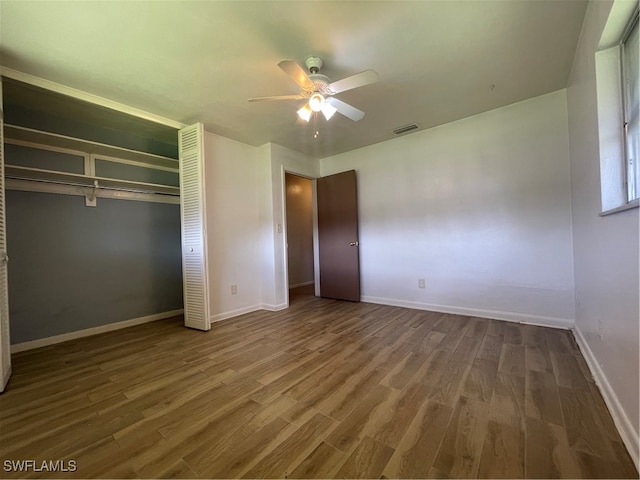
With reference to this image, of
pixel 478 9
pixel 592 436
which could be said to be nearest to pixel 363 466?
pixel 592 436

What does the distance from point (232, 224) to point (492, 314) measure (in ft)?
11.5

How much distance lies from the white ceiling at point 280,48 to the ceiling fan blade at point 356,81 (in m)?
0.28

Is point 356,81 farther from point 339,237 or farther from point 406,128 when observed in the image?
point 339,237

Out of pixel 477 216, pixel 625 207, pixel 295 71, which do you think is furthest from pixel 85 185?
pixel 477 216

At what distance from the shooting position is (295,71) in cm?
179

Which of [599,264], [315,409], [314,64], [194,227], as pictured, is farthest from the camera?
[194,227]

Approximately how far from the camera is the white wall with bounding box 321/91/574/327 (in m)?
2.74

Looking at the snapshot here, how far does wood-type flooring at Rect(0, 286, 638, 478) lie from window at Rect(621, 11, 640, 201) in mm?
1306

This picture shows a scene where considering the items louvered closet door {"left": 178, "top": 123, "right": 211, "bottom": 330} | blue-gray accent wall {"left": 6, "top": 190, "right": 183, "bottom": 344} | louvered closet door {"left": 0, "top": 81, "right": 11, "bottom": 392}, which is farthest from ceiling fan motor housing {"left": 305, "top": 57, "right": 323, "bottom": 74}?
blue-gray accent wall {"left": 6, "top": 190, "right": 183, "bottom": 344}

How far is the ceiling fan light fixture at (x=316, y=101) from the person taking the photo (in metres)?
2.08

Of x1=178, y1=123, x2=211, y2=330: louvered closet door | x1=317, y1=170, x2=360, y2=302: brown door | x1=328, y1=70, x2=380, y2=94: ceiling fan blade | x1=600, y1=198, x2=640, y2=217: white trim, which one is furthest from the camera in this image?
x1=317, y1=170, x2=360, y2=302: brown door

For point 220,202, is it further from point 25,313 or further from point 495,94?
point 495,94

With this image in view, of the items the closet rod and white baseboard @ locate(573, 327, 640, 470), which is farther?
the closet rod

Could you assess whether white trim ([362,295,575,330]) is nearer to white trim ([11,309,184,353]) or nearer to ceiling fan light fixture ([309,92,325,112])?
ceiling fan light fixture ([309,92,325,112])
